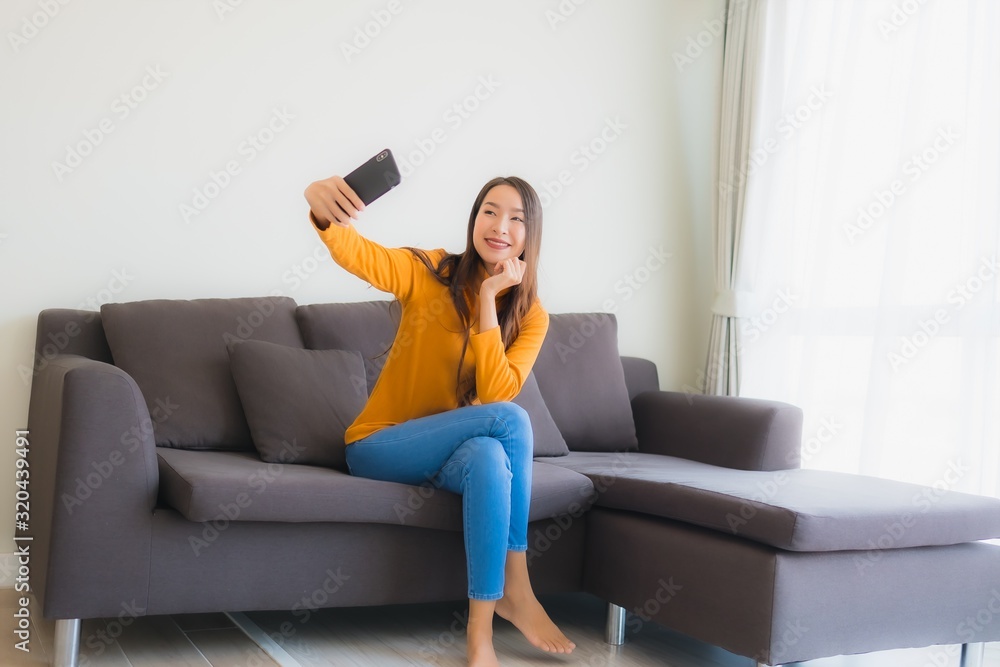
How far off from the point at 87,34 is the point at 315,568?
1780 mm

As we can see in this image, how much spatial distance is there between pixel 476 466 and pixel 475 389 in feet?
1.00

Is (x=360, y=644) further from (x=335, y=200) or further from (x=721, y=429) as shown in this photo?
(x=721, y=429)

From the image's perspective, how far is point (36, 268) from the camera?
288 cm

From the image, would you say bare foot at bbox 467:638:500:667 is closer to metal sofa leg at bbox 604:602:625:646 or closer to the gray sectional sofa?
the gray sectional sofa

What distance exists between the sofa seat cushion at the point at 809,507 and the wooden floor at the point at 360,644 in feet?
1.27

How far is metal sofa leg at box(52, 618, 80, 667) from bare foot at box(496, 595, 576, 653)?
3.09 ft

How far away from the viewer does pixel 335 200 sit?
2049 mm

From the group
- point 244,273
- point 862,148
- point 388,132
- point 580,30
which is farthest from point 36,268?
point 862,148

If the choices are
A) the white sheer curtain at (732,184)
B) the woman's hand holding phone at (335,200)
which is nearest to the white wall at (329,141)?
the white sheer curtain at (732,184)

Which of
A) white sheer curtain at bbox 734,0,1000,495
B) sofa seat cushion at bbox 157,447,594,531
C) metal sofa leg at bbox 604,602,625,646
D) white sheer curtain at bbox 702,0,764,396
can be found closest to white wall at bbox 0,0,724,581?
white sheer curtain at bbox 702,0,764,396

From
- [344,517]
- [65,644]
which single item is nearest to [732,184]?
[344,517]

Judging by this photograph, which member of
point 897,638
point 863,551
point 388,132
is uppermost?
point 388,132

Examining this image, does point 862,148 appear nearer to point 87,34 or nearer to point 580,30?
point 580,30

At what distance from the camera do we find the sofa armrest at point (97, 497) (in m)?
2.04
